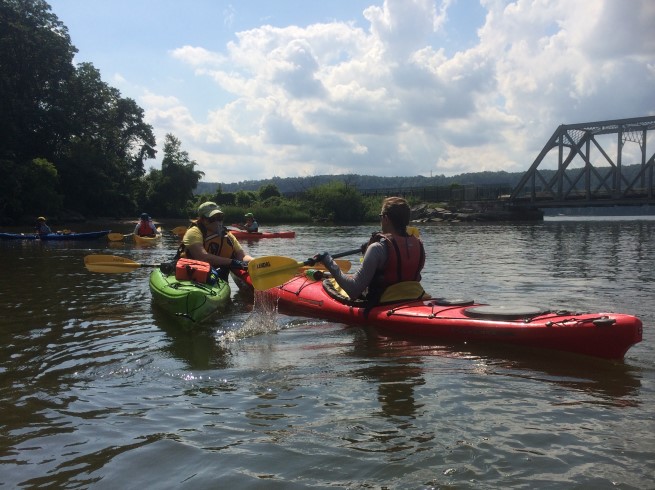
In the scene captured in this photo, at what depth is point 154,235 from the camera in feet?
68.0

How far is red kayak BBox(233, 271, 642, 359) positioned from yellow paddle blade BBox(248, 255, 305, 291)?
1.67ft

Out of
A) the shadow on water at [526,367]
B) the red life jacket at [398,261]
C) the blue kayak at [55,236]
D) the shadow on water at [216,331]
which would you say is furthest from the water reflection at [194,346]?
the blue kayak at [55,236]

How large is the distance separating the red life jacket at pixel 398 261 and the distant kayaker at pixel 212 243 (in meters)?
2.46

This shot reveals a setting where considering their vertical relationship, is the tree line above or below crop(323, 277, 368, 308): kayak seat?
above

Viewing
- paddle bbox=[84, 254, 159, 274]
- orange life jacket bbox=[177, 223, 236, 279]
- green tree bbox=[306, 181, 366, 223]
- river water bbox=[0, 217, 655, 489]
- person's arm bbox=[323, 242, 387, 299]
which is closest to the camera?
river water bbox=[0, 217, 655, 489]

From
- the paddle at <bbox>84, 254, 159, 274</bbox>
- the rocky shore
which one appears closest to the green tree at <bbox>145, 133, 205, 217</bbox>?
the rocky shore

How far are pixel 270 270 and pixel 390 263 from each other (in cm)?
188

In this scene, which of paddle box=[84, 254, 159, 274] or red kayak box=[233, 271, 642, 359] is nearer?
red kayak box=[233, 271, 642, 359]

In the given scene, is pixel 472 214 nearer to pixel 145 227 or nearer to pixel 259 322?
pixel 145 227

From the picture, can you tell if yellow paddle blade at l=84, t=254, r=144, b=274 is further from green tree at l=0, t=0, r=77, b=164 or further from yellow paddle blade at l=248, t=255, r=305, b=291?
green tree at l=0, t=0, r=77, b=164

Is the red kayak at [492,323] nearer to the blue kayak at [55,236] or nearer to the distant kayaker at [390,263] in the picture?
the distant kayaker at [390,263]

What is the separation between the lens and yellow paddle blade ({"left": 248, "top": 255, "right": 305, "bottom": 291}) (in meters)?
7.48

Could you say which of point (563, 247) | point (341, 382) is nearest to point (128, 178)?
point (563, 247)

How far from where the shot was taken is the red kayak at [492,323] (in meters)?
4.96
